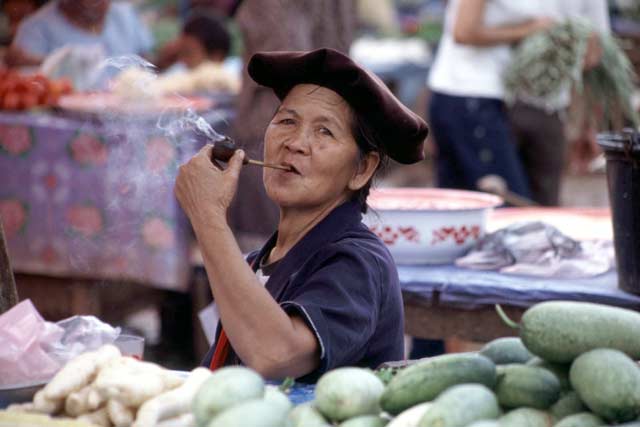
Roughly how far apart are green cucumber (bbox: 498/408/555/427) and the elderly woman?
20.7 inches

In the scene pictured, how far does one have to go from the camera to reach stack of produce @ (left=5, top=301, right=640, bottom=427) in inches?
66.2

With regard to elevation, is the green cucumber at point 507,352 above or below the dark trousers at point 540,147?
above

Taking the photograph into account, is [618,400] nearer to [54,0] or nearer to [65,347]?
[65,347]

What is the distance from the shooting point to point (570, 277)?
335 centimetres

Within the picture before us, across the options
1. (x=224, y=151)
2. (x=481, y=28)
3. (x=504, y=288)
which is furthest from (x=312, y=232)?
(x=481, y=28)

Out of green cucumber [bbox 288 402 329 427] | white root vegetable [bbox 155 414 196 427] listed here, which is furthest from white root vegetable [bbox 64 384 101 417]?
green cucumber [bbox 288 402 329 427]

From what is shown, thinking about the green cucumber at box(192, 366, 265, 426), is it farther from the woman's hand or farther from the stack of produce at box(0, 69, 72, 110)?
the stack of produce at box(0, 69, 72, 110)

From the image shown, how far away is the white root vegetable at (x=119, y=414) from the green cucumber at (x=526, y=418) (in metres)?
0.61

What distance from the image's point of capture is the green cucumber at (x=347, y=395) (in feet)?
5.74

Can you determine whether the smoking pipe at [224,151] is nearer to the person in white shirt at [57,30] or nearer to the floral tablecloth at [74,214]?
the floral tablecloth at [74,214]

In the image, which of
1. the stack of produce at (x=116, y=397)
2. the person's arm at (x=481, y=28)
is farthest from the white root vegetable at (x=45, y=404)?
the person's arm at (x=481, y=28)

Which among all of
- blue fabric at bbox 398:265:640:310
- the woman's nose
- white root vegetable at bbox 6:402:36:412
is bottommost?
blue fabric at bbox 398:265:640:310

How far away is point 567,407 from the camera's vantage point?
70.9 inches

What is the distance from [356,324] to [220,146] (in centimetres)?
47
